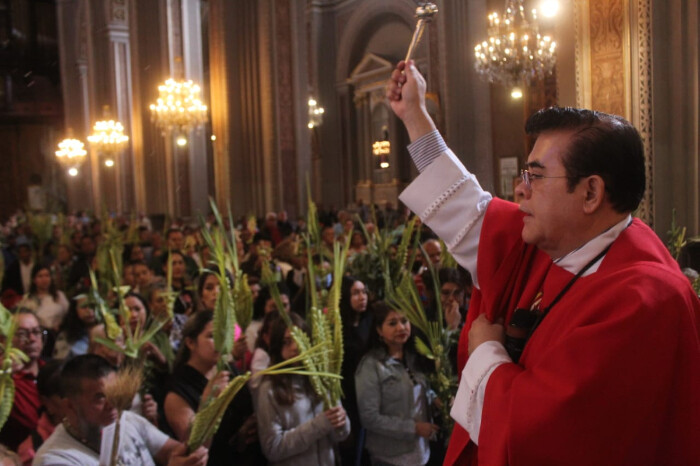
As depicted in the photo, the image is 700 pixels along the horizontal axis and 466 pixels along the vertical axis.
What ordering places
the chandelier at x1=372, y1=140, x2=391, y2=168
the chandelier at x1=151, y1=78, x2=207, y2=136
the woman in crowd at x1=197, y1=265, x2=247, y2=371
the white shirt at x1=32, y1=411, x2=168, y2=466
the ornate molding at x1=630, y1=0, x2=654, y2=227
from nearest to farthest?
the chandelier at x1=372, y1=140, x2=391, y2=168 < the white shirt at x1=32, y1=411, x2=168, y2=466 < the woman in crowd at x1=197, y1=265, x2=247, y2=371 < the ornate molding at x1=630, y1=0, x2=654, y2=227 < the chandelier at x1=151, y1=78, x2=207, y2=136

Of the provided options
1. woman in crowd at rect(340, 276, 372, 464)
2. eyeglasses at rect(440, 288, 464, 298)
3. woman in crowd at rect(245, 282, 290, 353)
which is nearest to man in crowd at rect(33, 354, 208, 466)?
woman in crowd at rect(340, 276, 372, 464)

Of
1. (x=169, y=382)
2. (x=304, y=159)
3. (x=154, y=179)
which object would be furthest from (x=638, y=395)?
(x=154, y=179)

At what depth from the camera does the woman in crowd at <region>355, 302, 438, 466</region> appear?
355 centimetres

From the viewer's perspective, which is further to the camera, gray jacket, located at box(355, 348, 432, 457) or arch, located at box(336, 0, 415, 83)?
arch, located at box(336, 0, 415, 83)

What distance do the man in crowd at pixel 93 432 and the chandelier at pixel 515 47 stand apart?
21.7 ft

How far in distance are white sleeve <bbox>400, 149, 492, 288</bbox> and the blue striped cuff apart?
0.02 meters

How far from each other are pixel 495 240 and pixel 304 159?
11160mm

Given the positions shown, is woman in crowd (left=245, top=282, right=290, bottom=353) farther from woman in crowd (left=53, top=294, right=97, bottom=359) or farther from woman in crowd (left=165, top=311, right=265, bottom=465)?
woman in crowd (left=165, top=311, right=265, bottom=465)

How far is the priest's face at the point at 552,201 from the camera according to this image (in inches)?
58.8

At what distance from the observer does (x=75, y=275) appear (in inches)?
294

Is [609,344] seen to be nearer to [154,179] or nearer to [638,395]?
[638,395]

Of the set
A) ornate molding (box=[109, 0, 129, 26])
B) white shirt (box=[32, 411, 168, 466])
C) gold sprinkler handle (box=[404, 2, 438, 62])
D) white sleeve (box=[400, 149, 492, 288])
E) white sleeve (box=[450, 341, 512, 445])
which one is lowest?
white shirt (box=[32, 411, 168, 466])

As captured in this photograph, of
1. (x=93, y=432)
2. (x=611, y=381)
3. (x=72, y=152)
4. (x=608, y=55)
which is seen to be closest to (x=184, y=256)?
(x=608, y=55)

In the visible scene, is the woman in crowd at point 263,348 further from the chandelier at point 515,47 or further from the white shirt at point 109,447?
the chandelier at point 515,47
